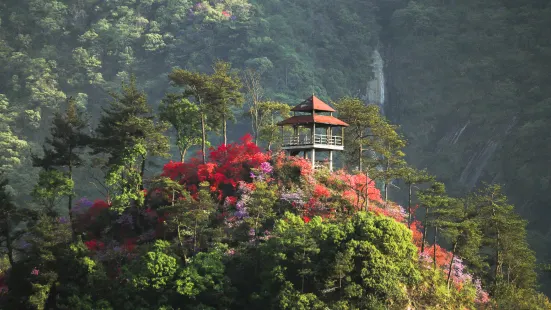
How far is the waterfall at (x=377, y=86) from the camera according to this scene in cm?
9588

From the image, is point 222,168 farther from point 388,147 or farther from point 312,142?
point 388,147

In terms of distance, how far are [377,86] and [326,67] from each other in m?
9.49

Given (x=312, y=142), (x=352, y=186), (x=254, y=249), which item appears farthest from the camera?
(x=312, y=142)

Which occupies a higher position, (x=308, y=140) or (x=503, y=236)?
(x=308, y=140)

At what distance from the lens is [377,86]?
320ft

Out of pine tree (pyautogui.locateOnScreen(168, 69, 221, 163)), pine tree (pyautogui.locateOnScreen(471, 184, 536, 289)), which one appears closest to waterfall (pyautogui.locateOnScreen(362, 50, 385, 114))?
pine tree (pyautogui.locateOnScreen(471, 184, 536, 289))

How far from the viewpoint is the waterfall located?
95.9 m

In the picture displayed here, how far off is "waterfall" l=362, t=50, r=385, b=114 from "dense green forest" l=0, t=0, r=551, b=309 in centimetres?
28

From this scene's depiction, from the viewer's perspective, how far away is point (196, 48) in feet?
318

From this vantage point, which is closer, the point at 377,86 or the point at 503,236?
the point at 503,236

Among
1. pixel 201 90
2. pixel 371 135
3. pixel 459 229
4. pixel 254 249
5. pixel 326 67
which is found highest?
pixel 326 67

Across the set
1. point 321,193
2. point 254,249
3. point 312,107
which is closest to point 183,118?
point 312,107

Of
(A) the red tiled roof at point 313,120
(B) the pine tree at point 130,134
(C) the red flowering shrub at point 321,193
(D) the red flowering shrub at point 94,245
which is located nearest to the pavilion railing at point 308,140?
(A) the red tiled roof at point 313,120

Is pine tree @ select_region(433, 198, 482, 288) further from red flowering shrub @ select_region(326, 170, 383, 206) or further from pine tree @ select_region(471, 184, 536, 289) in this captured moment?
red flowering shrub @ select_region(326, 170, 383, 206)
